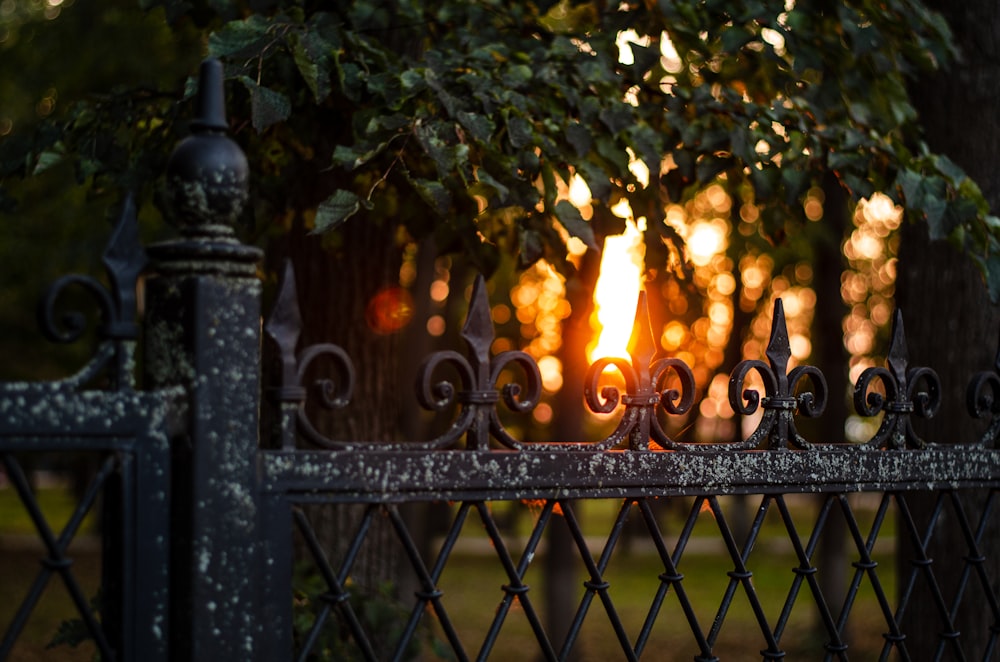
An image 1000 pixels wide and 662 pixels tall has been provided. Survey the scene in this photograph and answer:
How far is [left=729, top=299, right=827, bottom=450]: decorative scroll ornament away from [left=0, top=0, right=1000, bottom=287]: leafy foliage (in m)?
0.93

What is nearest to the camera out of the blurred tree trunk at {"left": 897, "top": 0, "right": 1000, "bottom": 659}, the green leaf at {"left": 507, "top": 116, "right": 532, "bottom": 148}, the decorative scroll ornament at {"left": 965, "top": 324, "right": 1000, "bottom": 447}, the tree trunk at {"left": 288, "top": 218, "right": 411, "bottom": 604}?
the decorative scroll ornament at {"left": 965, "top": 324, "right": 1000, "bottom": 447}

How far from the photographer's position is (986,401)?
2818mm

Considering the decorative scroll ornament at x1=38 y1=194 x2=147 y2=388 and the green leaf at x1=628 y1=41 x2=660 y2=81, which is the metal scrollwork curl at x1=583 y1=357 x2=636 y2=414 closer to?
the decorative scroll ornament at x1=38 y1=194 x2=147 y2=388

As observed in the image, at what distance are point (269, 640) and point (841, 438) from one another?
11.7 m

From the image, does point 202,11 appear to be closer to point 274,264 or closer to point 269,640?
point 274,264

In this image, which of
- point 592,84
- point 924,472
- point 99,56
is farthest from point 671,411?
point 99,56

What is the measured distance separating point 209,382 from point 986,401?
2242mm

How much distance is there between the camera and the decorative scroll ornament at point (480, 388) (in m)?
1.88

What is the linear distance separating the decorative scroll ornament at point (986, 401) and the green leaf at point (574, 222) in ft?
3.90

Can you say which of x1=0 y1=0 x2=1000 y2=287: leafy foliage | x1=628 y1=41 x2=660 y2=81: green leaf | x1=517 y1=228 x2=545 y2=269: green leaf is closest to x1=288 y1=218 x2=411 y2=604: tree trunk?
x1=0 y1=0 x2=1000 y2=287: leafy foliage

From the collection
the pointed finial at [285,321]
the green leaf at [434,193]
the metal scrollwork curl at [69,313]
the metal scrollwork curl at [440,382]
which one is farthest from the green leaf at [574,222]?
the metal scrollwork curl at [69,313]

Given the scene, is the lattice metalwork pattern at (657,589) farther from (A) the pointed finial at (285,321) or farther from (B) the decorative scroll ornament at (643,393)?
(A) the pointed finial at (285,321)

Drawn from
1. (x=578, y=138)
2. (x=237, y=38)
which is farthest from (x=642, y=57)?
(x=237, y=38)

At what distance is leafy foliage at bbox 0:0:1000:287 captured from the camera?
3092 mm
